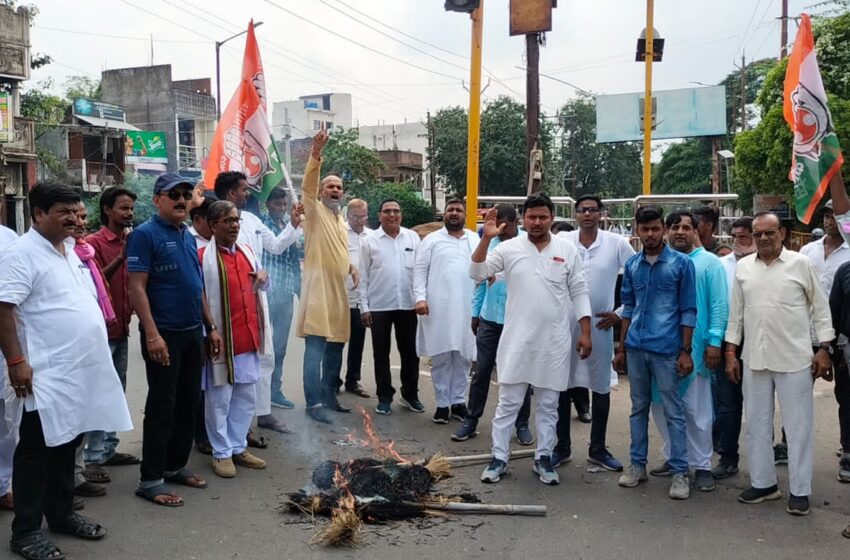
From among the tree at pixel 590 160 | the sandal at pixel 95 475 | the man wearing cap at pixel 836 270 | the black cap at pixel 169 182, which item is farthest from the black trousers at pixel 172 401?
the tree at pixel 590 160

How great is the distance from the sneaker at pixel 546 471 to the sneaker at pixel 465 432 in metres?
1.03

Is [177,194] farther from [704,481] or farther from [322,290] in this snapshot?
[704,481]

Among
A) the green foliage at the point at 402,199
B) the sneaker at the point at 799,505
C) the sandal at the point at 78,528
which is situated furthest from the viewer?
the green foliage at the point at 402,199

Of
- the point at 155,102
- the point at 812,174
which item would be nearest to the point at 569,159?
the point at 155,102

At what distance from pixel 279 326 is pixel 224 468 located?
2.18 m

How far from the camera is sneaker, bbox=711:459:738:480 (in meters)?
5.67

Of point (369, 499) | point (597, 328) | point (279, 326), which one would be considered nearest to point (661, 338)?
point (597, 328)

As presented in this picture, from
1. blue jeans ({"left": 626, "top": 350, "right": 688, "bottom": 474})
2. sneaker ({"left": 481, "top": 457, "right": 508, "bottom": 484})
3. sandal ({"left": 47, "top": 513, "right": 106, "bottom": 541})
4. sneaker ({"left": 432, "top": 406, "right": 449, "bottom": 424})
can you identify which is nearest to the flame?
sneaker ({"left": 481, "top": 457, "right": 508, "bottom": 484})

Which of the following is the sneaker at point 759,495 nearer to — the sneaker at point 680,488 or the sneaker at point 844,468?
the sneaker at point 680,488

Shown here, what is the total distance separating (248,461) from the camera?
5.68m

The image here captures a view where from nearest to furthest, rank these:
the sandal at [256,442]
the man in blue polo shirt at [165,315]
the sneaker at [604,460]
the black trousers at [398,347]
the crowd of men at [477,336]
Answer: the crowd of men at [477,336] → the man in blue polo shirt at [165,315] → the sneaker at [604,460] → the sandal at [256,442] → the black trousers at [398,347]

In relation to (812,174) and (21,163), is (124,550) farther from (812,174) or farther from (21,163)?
(21,163)

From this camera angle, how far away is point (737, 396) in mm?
5762

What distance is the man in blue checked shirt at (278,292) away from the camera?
7488 millimetres
